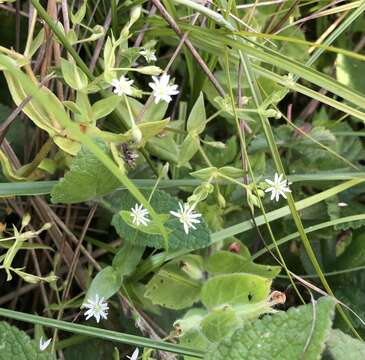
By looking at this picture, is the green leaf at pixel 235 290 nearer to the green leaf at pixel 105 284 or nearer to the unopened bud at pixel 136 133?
the green leaf at pixel 105 284

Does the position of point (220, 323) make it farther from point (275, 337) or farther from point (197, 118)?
point (197, 118)

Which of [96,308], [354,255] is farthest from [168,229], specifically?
[354,255]

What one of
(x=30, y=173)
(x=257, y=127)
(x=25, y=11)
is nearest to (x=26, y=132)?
(x=30, y=173)

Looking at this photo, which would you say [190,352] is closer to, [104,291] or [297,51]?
[104,291]

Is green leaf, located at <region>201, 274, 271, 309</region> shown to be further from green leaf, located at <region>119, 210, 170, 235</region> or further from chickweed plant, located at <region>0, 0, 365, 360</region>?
green leaf, located at <region>119, 210, 170, 235</region>

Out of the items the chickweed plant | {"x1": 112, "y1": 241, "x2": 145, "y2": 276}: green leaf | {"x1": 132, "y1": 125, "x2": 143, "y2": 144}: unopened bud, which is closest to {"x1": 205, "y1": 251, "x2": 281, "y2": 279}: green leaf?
the chickweed plant
